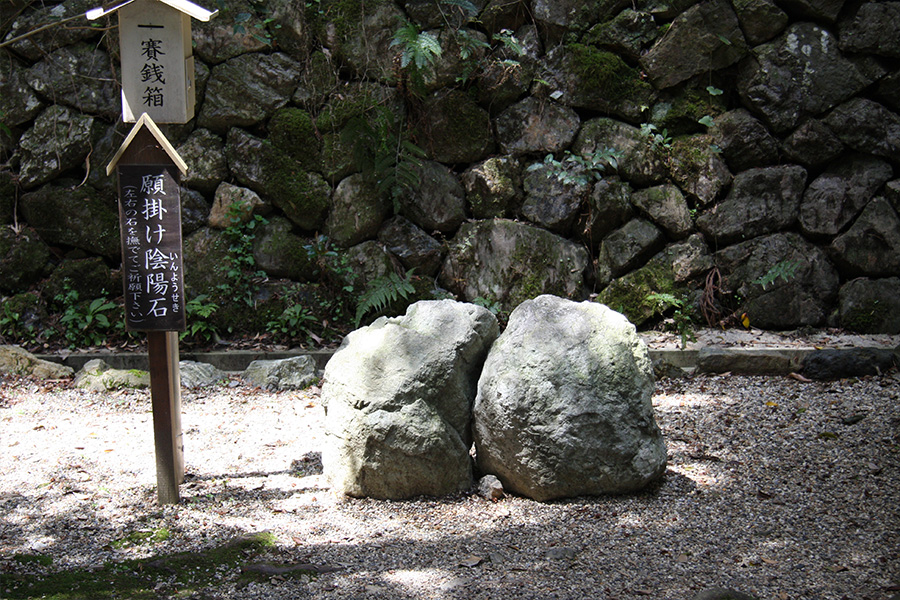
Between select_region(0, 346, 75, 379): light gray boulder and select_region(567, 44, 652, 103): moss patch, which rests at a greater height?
select_region(567, 44, 652, 103): moss patch

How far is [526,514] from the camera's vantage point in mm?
3447

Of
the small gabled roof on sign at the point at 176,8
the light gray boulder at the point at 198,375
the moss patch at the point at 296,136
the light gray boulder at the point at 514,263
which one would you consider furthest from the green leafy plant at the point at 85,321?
the small gabled roof on sign at the point at 176,8

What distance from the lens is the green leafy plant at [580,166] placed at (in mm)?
6453

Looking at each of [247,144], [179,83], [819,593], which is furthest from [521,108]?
[819,593]

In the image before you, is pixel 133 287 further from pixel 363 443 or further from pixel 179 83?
pixel 363 443

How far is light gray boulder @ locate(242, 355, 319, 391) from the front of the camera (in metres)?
5.78

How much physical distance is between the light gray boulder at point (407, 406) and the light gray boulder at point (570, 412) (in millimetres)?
161

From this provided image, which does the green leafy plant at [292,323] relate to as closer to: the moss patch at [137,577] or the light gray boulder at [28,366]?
the light gray boulder at [28,366]

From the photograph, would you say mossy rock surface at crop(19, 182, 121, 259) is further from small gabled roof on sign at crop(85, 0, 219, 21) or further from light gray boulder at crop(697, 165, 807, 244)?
light gray boulder at crop(697, 165, 807, 244)

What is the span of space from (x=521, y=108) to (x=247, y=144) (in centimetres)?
273

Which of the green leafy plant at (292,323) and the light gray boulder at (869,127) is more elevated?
the light gray boulder at (869,127)

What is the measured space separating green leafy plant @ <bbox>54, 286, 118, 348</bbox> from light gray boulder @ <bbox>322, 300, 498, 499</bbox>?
367 centimetres

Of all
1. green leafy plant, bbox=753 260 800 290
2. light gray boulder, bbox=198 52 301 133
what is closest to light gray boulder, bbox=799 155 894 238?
Result: green leafy plant, bbox=753 260 800 290

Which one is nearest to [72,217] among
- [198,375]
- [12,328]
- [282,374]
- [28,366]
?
[12,328]
